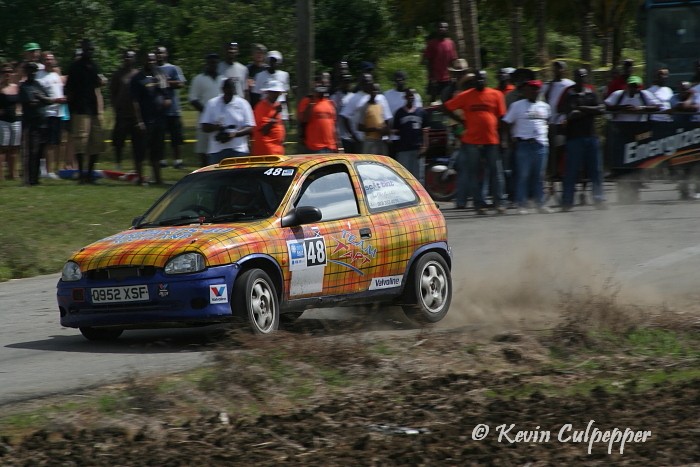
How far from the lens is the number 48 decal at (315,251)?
34.5ft

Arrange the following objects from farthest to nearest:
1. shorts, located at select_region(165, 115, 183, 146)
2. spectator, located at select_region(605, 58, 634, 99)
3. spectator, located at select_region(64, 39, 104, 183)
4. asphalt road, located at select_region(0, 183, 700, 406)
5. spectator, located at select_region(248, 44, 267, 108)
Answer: shorts, located at select_region(165, 115, 183, 146) < spectator, located at select_region(605, 58, 634, 99) < spectator, located at select_region(248, 44, 267, 108) < spectator, located at select_region(64, 39, 104, 183) < asphalt road, located at select_region(0, 183, 700, 406)

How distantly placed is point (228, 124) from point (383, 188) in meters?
6.59

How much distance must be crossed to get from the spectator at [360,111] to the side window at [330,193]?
8.72m

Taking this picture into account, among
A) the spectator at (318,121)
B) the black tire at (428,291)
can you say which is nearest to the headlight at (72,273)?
the black tire at (428,291)

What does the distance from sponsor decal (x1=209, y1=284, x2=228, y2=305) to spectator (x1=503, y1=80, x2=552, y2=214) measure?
32.5 feet

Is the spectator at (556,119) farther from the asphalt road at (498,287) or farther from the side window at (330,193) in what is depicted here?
the side window at (330,193)

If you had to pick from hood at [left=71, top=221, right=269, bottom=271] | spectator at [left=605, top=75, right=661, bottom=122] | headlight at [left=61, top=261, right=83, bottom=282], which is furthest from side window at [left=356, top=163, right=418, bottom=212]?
spectator at [left=605, top=75, right=661, bottom=122]

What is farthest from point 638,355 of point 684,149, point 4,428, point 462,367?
point 684,149

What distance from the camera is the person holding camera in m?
17.7

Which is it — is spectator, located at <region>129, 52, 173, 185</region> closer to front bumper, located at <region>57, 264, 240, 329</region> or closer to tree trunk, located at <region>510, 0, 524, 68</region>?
front bumper, located at <region>57, 264, 240, 329</region>

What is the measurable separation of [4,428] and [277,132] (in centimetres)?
1098

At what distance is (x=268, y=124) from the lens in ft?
58.7

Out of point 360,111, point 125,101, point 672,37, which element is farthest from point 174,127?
point 672,37

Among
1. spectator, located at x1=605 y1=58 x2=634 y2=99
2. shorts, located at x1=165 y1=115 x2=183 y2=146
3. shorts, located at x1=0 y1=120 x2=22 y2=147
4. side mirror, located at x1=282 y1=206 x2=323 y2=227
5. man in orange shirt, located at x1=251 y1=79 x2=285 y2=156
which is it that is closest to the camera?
side mirror, located at x1=282 y1=206 x2=323 y2=227
